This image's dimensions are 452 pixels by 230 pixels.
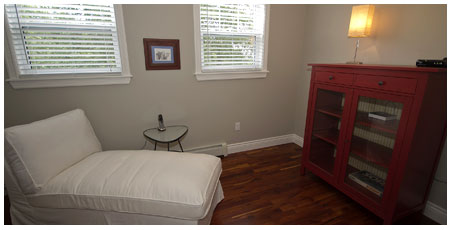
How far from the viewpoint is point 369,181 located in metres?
1.80

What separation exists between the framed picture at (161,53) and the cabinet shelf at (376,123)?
66.9 inches

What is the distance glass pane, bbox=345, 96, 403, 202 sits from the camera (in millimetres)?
1581

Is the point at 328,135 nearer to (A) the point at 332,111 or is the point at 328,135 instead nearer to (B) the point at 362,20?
(A) the point at 332,111

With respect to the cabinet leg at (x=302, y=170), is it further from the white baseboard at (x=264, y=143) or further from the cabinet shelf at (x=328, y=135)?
the white baseboard at (x=264, y=143)

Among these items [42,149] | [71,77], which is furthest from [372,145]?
[71,77]

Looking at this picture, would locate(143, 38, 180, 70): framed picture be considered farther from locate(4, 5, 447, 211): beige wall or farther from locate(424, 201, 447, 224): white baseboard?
locate(424, 201, 447, 224): white baseboard

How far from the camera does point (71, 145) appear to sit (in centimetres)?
165

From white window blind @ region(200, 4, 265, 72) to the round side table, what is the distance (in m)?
0.68

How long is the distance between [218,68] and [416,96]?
1.72 meters

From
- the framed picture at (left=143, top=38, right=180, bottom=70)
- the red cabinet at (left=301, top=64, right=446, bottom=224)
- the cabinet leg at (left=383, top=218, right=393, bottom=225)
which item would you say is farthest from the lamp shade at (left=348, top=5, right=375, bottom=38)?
the framed picture at (left=143, top=38, right=180, bottom=70)

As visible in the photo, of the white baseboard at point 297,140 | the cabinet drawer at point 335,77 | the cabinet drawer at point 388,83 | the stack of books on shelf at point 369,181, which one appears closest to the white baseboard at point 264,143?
the white baseboard at point 297,140

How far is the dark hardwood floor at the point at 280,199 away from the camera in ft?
5.69

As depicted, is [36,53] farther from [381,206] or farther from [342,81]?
[381,206]
